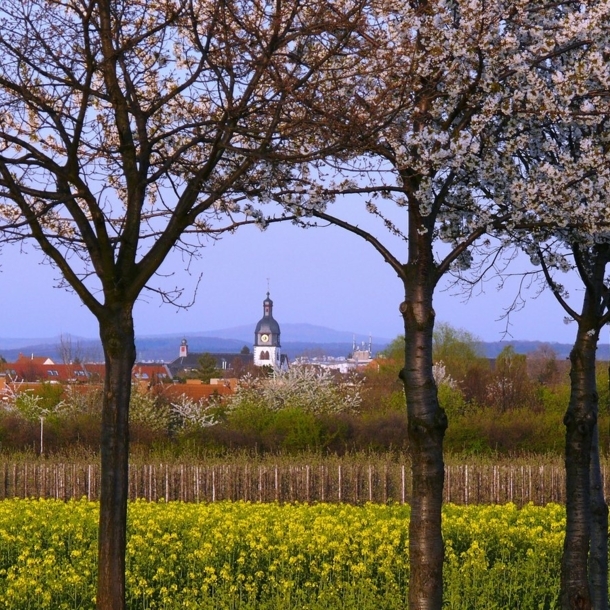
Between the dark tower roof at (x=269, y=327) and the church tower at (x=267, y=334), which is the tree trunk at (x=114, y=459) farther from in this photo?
the dark tower roof at (x=269, y=327)

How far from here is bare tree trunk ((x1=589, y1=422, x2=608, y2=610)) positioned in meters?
6.92

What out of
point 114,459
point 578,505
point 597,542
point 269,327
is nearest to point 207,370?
point 597,542

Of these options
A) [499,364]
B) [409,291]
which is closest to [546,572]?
[409,291]

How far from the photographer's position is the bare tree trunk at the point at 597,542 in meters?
6.92

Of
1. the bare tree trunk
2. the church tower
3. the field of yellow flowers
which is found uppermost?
the church tower

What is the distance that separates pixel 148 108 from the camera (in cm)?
606

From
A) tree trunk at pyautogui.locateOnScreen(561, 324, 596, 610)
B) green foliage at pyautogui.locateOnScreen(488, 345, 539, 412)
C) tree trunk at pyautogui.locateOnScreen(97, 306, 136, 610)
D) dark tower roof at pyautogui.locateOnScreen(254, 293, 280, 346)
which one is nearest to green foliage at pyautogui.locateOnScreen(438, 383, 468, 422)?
green foliage at pyautogui.locateOnScreen(488, 345, 539, 412)

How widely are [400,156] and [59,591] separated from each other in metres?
4.78

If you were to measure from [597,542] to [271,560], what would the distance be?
3.73 meters

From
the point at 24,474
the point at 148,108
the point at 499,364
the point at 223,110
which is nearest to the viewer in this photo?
the point at 223,110

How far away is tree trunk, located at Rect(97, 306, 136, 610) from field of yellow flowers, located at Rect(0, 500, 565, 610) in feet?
7.72

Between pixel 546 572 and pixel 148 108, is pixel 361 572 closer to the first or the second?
pixel 546 572

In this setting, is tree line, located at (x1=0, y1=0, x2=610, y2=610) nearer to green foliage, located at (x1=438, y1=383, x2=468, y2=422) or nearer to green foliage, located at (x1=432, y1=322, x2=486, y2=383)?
green foliage, located at (x1=438, y1=383, x2=468, y2=422)

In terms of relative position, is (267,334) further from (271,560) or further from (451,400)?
(271,560)
